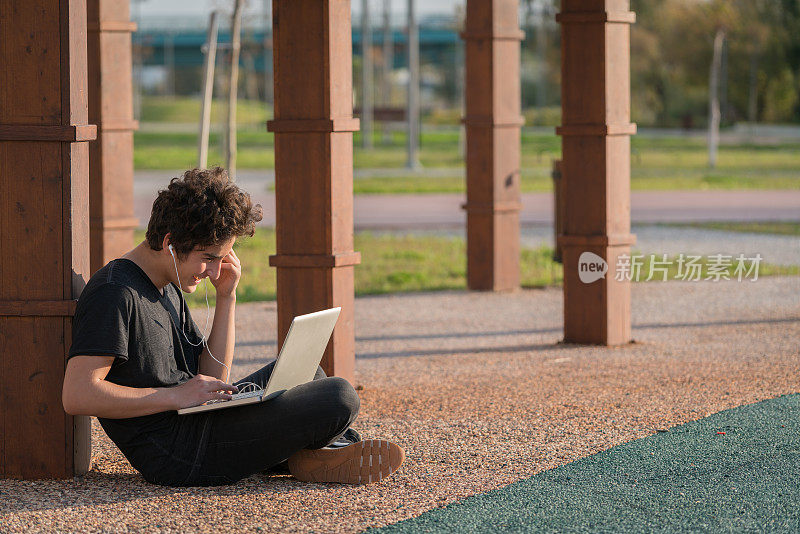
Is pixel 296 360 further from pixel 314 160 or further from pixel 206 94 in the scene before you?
pixel 206 94

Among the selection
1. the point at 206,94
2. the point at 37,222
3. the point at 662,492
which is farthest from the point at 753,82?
the point at 37,222

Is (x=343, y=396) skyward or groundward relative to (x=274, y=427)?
skyward

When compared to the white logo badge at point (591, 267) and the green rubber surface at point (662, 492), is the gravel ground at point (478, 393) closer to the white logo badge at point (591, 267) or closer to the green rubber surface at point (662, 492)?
the green rubber surface at point (662, 492)

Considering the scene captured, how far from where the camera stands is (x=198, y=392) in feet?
15.4

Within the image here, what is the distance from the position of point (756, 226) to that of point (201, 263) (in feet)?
46.1

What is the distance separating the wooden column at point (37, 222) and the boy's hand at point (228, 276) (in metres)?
0.63

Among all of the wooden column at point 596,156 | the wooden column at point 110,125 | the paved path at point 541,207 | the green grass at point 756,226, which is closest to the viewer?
the wooden column at point 596,156

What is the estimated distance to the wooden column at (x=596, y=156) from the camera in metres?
8.65

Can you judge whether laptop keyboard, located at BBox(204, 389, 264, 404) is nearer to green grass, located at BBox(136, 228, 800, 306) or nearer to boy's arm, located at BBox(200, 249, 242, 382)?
boy's arm, located at BBox(200, 249, 242, 382)

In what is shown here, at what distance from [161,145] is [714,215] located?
27109 millimetres

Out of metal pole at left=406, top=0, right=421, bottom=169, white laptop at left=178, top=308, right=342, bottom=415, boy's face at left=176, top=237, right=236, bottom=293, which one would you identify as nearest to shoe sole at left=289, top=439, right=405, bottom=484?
white laptop at left=178, top=308, right=342, bottom=415

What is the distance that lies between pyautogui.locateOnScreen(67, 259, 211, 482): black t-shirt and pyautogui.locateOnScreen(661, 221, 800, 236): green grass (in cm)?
1313

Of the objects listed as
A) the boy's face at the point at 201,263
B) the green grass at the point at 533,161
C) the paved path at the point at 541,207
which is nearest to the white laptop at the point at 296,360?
the boy's face at the point at 201,263

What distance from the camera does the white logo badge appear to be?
28.8ft
